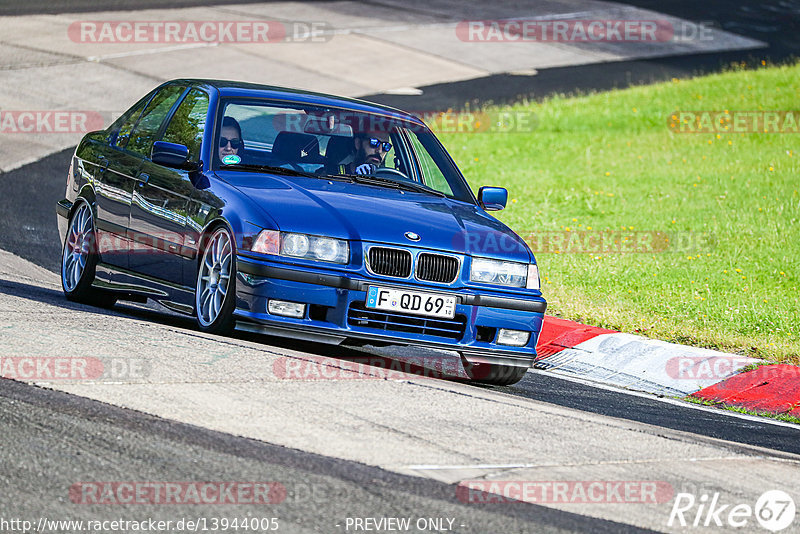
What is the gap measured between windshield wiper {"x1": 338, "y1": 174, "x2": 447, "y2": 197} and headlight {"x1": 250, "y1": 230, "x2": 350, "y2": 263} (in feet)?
3.59

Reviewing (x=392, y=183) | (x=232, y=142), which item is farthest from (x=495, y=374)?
(x=232, y=142)

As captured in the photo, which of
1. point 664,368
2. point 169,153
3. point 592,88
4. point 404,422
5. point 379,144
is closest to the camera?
point 404,422

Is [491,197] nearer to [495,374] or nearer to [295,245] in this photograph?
[495,374]

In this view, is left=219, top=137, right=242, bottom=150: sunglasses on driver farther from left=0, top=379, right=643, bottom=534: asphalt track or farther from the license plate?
left=0, top=379, right=643, bottom=534: asphalt track

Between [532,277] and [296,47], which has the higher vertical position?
[296,47]

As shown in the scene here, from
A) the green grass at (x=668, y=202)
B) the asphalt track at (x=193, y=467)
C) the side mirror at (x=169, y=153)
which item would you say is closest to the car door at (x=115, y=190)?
the side mirror at (x=169, y=153)

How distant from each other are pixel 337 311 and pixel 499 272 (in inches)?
41.7

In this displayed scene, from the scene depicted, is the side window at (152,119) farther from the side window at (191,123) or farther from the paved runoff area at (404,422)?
the paved runoff area at (404,422)

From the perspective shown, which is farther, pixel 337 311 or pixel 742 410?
pixel 742 410

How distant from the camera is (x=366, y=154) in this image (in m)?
8.59

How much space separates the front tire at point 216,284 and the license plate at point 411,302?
82 cm

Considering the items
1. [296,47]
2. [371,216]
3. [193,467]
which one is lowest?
[193,467]

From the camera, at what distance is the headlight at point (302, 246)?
724 centimetres

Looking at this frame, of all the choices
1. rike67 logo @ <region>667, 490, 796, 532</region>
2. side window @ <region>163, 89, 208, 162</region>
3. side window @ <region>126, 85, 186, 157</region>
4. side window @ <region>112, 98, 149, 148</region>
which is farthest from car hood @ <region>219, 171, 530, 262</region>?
rike67 logo @ <region>667, 490, 796, 532</region>
